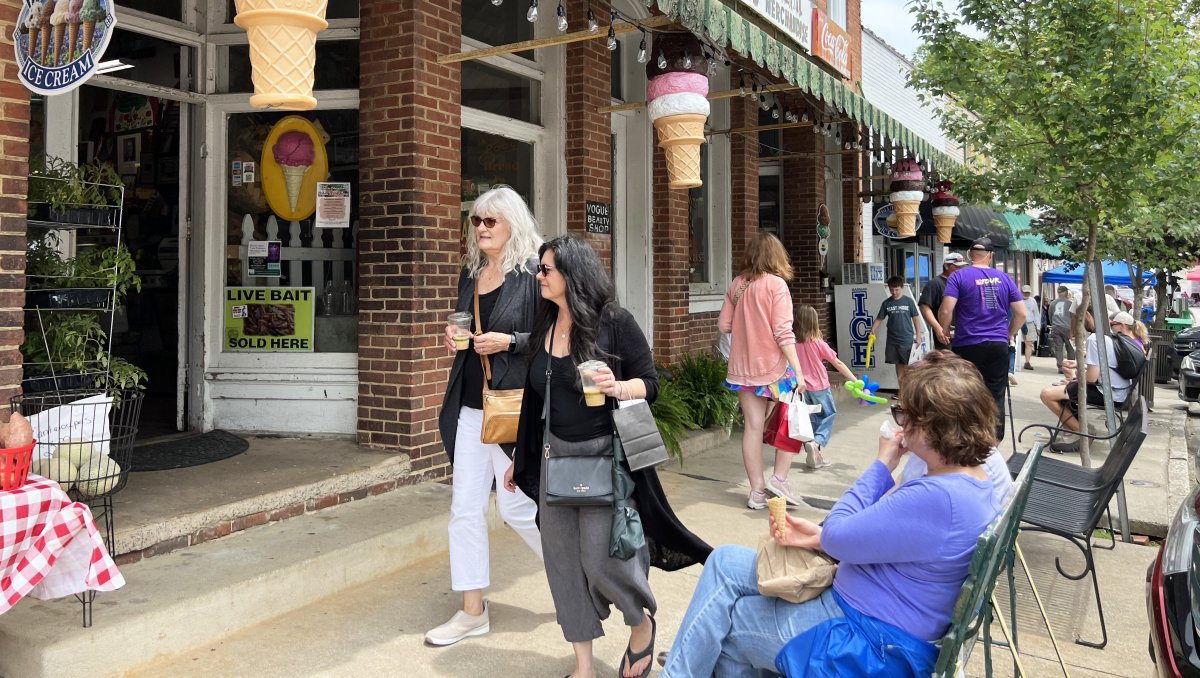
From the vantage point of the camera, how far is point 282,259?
6164 millimetres

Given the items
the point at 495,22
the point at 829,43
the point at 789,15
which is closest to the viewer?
the point at 495,22

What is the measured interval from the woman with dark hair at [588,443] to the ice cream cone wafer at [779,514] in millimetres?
749

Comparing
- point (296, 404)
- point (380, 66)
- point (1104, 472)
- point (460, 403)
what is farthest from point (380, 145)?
point (1104, 472)

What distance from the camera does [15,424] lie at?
315 cm

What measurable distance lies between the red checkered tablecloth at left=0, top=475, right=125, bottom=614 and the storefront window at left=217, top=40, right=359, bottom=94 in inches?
143

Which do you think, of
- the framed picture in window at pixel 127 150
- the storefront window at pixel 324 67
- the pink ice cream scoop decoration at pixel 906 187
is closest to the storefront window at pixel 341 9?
the storefront window at pixel 324 67

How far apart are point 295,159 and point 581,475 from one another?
153 inches

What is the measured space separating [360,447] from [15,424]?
271cm

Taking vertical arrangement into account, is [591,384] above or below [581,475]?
above

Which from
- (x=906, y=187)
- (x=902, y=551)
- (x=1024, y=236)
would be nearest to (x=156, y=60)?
(x=902, y=551)

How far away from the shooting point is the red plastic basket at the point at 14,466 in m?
3.04

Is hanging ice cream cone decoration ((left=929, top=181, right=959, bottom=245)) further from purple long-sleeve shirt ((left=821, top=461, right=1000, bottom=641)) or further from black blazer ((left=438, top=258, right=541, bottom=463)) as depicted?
purple long-sleeve shirt ((left=821, top=461, right=1000, bottom=641))

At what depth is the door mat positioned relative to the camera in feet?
17.3

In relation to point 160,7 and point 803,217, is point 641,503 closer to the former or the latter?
point 160,7
